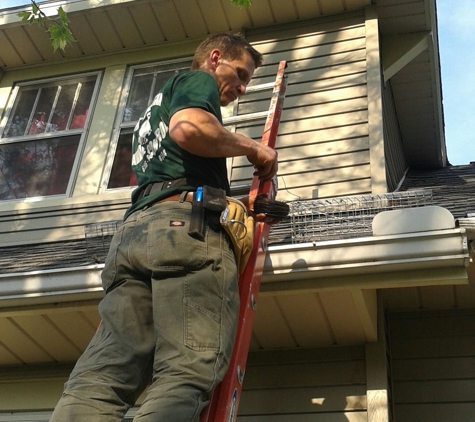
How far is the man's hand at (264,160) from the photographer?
7.68ft

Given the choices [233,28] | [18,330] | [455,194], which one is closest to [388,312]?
[455,194]

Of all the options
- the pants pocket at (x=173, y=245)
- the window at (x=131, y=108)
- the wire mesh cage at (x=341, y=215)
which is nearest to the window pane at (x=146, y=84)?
the window at (x=131, y=108)

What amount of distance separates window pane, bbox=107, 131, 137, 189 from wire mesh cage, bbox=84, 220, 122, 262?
1531 mm

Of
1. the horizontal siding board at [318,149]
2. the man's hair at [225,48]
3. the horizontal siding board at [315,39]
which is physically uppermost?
the horizontal siding board at [315,39]

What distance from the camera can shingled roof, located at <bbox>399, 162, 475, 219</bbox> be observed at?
373cm

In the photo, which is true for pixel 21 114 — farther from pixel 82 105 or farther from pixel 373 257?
pixel 373 257

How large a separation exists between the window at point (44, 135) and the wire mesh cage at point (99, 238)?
5.86 ft

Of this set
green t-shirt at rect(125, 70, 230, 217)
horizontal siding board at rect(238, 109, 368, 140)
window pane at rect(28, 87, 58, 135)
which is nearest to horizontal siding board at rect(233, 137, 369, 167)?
horizontal siding board at rect(238, 109, 368, 140)

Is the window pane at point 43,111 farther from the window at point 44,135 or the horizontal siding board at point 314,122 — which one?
the horizontal siding board at point 314,122

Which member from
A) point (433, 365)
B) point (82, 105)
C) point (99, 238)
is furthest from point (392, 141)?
point (99, 238)

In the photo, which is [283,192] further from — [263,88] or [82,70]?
[82,70]

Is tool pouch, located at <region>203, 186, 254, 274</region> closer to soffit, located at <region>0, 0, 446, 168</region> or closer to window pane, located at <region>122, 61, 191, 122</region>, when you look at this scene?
window pane, located at <region>122, 61, 191, 122</region>

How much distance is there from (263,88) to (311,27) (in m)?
2.63

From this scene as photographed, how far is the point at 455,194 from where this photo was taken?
4.35 metres
